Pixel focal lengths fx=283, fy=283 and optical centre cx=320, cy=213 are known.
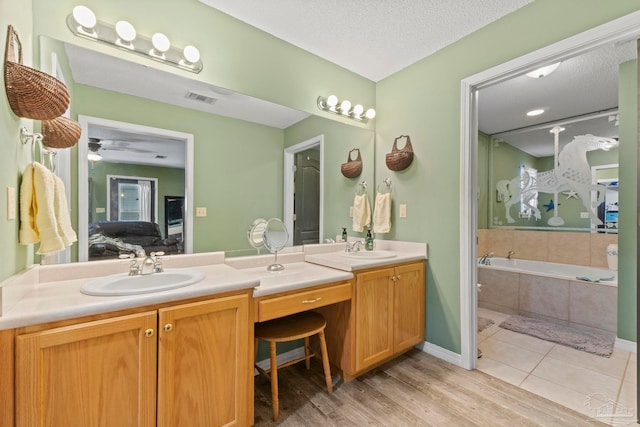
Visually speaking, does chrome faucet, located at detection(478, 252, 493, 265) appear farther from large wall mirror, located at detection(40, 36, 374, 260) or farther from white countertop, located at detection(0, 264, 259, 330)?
white countertop, located at detection(0, 264, 259, 330)

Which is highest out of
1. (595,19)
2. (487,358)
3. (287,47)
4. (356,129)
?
(287,47)

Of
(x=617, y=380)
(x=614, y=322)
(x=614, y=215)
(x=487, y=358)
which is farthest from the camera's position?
(x=614, y=215)

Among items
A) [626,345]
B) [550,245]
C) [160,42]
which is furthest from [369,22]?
[550,245]

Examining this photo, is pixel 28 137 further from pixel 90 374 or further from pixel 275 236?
pixel 275 236

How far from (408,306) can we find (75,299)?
200 cm

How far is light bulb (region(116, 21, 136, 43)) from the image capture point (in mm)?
1467

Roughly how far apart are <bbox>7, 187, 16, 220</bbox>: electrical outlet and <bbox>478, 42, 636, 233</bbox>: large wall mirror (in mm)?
3178

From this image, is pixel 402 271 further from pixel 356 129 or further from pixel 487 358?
pixel 356 129

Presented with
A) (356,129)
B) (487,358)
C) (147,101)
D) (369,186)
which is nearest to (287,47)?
(356,129)

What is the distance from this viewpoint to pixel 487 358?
2.24m

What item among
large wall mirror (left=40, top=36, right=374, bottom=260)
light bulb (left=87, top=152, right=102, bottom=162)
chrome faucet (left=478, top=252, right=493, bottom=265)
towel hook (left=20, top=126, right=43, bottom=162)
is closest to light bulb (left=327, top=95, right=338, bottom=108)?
large wall mirror (left=40, top=36, right=374, bottom=260)

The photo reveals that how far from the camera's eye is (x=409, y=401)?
173 centimetres

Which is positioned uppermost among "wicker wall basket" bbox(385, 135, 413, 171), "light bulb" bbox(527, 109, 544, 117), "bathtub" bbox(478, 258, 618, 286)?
"light bulb" bbox(527, 109, 544, 117)

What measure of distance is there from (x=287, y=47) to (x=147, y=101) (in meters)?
1.11
